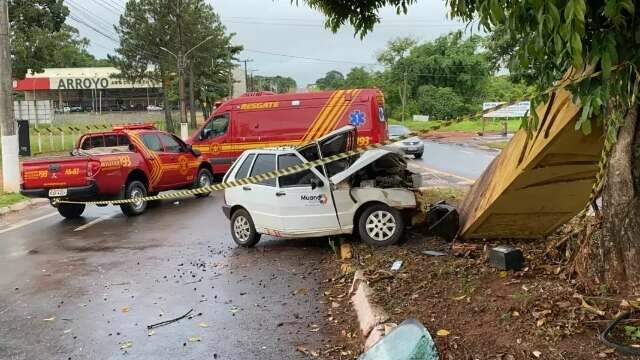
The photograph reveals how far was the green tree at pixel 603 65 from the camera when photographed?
103 inches

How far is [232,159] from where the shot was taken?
1798cm

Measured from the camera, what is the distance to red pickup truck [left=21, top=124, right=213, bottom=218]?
1184 cm

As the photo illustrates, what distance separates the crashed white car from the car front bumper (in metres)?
4.03

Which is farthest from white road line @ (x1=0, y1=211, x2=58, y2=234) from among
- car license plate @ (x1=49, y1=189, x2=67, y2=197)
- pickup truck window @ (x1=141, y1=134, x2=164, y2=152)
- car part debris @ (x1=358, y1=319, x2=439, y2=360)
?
car part debris @ (x1=358, y1=319, x2=439, y2=360)

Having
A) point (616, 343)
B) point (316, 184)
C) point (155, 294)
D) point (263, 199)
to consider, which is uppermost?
point (316, 184)

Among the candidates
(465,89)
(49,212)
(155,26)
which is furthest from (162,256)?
(465,89)

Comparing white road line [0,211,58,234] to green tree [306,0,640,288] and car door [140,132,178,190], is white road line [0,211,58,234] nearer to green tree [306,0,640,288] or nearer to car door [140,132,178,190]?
car door [140,132,178,190]

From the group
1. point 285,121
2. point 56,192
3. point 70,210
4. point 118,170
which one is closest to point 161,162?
point 118,170

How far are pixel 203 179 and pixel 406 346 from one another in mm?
12822

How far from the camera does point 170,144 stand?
14.7 metres

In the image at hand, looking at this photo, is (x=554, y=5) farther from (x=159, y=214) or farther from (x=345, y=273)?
(x=159, y=214)

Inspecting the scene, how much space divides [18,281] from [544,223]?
20.8ft

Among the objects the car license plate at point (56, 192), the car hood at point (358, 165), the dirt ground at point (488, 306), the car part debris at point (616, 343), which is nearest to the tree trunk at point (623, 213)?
the dirt ground at point (488, 306)

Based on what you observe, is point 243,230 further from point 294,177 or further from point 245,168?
point 294,177
